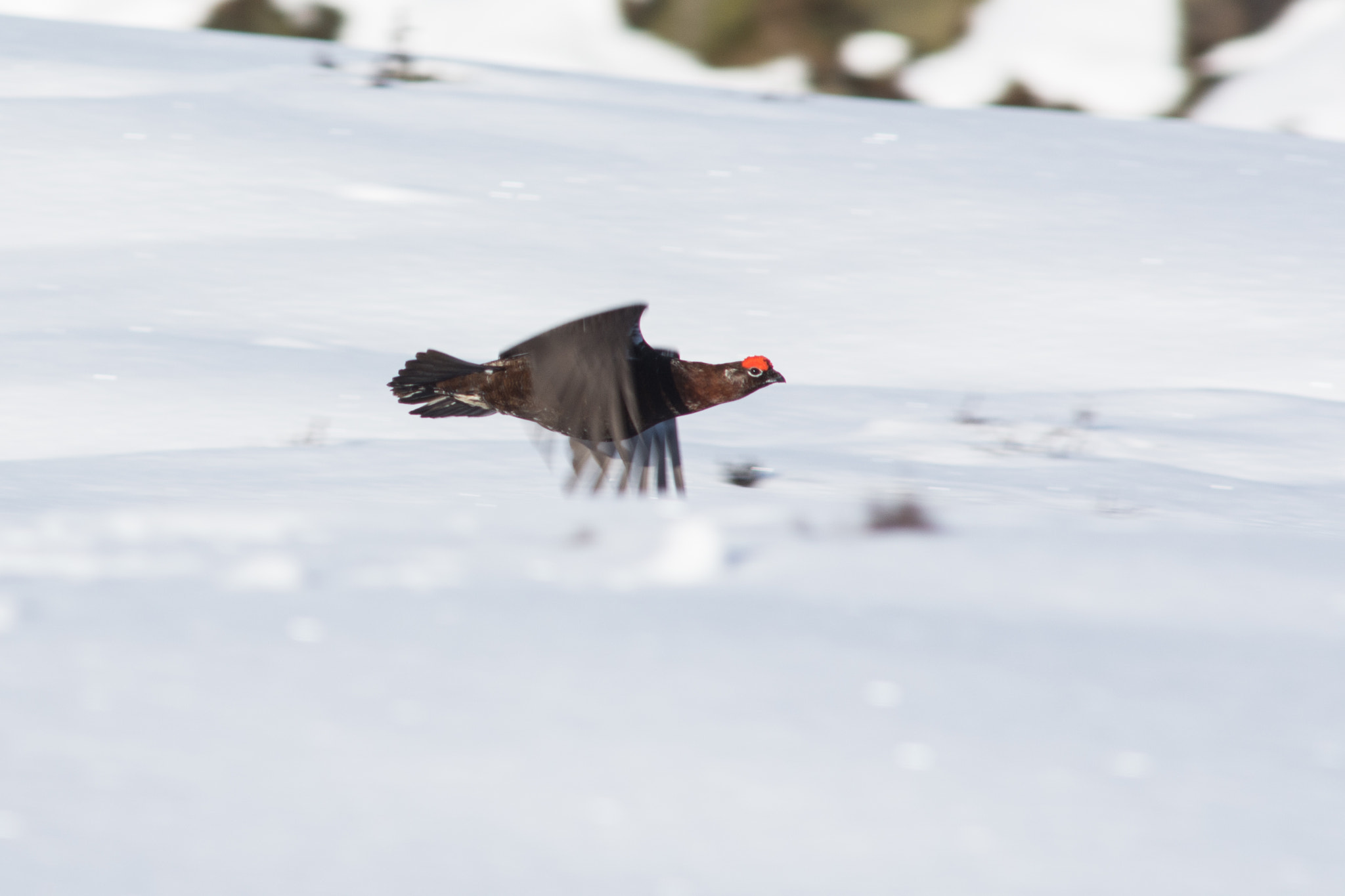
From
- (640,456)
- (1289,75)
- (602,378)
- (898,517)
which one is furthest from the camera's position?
(1289,75)

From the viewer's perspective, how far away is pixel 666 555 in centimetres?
327

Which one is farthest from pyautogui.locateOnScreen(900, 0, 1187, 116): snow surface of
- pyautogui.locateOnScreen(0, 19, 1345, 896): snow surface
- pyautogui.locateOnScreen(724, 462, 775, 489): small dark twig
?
pyautogui.locateOnScreen(724, 462, 775, 489): small dark twig

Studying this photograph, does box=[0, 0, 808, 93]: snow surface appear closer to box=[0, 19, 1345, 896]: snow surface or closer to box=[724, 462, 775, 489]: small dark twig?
box=[0, 19, 1345, 896]: snow surface

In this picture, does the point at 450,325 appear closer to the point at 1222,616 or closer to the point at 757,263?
the point at 757,263

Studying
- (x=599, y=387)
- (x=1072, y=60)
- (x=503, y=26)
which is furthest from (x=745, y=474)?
(x=1072, y=60)

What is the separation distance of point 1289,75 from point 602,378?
2687cm

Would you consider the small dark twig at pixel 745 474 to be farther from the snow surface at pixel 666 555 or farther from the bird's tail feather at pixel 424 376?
the bird's tail feather at pixel 424 376

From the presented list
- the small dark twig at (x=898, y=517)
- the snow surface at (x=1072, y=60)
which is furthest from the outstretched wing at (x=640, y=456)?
the snow surface at (x=1072, y=60)

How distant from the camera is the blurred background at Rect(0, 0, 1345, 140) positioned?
103 feet

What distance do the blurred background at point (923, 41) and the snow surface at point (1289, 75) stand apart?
9cm

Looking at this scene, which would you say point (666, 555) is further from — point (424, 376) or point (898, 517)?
point (424, 376)

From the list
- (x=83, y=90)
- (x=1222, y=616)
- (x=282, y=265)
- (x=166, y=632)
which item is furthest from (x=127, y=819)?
(x=83, y=90)

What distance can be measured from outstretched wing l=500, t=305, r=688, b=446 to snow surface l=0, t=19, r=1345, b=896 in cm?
21

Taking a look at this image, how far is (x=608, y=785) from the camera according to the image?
90.3 inches
